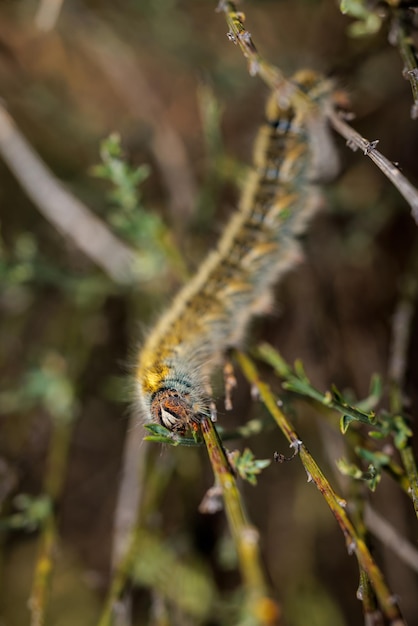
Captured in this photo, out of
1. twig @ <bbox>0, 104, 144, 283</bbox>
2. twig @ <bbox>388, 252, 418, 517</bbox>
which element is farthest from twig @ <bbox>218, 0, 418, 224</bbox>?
twig @ <bbox>0, 104, 144, 283</bbox>

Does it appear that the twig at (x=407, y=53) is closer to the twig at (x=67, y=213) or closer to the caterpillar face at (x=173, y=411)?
the caterpillar face at (x=173, y=411)

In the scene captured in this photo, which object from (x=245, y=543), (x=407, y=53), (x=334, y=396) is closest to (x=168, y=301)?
(x=334, y=396)

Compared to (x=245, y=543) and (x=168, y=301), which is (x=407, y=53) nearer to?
(x=245, y=543)

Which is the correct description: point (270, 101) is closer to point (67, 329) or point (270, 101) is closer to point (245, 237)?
point (245, 237)

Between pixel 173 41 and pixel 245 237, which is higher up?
pixel 173 41

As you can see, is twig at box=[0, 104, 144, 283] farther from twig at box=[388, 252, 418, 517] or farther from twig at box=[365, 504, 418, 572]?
twig at box=[365, 504, 418, 572]

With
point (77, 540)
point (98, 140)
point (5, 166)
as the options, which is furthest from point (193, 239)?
point (77, 540)
